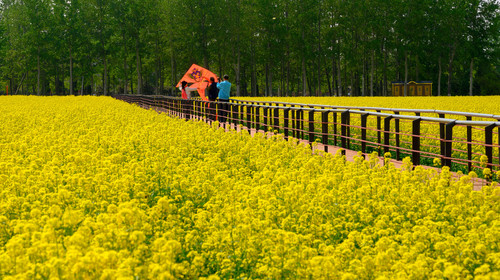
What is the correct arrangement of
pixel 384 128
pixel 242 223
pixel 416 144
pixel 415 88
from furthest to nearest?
1. pixel 415 88
2. pixel 384 128
3. pixel 416 144
4. pixel 242 223

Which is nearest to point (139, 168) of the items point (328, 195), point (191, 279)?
point (328, 195)

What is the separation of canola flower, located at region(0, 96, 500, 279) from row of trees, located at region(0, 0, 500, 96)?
213ft

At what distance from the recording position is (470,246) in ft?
19.0

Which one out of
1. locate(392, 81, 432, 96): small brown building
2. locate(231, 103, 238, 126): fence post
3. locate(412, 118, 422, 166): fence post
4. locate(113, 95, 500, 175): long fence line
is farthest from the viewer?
locate(392, 81, 432, 96): small brown building

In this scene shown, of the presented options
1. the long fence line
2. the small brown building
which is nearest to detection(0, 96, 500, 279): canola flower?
the long fence line

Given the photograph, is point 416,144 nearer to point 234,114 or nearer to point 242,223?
point 242,223

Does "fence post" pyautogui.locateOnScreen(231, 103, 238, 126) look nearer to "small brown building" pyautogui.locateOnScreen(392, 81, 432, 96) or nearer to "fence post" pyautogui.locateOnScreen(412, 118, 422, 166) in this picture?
"fence post" pyautogui.locateOnScreen(412, 118, 422, 166)

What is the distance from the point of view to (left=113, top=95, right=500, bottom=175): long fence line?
1066cm

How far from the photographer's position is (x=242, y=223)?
6387 mm

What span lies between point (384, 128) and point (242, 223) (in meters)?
7.26

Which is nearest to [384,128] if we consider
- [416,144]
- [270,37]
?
[416,144]

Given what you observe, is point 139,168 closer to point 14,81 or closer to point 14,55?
point 14,55

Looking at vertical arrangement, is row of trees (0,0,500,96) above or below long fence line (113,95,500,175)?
above

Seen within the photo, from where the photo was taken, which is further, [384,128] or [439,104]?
[439,104]
